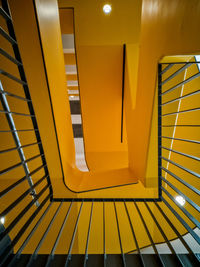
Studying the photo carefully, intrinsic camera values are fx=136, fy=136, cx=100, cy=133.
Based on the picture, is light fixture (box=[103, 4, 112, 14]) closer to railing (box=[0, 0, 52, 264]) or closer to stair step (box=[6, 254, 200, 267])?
railing (box=[0, 0, 52, 264])

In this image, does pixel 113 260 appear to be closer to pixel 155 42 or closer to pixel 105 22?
pixel 155 42

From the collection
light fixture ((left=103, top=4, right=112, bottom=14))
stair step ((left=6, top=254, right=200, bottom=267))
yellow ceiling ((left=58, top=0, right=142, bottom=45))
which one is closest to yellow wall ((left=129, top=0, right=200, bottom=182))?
stair step ((left=6, top=254, right=200, bottom=267))

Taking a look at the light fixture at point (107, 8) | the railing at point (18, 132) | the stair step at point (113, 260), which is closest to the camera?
the stair step at point (113, 260)

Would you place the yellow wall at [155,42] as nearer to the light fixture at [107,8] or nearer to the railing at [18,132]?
the railing at [18,132]

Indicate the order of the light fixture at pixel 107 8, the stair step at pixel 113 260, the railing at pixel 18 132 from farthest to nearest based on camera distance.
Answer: the light fixture at pixel 107 8 → the railing at pixel 18 132 → the stair step at pixel 113 260

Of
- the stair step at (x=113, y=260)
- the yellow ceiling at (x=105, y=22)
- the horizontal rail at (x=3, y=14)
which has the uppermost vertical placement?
the yellow ceiling at (x=105, y=22)

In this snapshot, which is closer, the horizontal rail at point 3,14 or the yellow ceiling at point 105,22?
the horizontal rail at point 3,14

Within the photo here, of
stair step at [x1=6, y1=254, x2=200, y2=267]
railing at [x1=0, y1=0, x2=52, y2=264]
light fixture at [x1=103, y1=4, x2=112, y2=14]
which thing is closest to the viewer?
stair step at [x1=6, y1=254, x2=200, y2=267]

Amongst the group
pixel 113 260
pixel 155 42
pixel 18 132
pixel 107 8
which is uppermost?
pixel 107 8

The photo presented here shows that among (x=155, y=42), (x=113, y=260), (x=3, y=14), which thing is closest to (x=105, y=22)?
(x=155, y=42)

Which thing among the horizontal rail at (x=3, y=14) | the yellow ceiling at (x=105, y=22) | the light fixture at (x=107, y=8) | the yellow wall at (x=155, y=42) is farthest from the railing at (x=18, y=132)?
the light fixture at (x=107, y=8)

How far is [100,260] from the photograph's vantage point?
0.86m

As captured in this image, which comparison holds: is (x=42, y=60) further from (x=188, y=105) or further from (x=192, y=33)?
(x=188, y=105)

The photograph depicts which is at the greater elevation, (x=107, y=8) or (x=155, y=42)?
(x=107, y=8)
